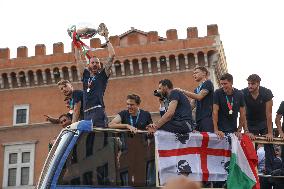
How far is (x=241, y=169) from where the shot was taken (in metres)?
6.12

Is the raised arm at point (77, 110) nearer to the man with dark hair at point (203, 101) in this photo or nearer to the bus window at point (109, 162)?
the bus window at point (109, 162)

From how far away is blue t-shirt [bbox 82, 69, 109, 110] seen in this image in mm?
7027

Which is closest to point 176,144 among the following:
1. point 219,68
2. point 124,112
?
point 124,112

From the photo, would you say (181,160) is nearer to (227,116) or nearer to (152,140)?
(152,140)

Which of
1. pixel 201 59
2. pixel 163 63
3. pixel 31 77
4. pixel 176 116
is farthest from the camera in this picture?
pixel 31 77

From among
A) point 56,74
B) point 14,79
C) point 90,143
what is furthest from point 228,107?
point 14,79

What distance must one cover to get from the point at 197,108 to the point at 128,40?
24.7 metres

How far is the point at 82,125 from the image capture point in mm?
6008

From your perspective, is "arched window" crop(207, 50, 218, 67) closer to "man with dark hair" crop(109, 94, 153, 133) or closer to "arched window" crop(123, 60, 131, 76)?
"arched window" crop(123, 60, 131, 76)

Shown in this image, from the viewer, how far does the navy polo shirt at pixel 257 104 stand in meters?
7.14

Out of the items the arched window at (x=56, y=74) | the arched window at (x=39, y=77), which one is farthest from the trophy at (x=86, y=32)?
the arched window at (x=39, y=77)

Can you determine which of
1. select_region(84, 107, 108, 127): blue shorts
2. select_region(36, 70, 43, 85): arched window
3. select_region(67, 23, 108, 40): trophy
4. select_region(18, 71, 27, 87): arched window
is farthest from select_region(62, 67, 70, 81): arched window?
select_region(84, 107, 108, 127): blue shorts

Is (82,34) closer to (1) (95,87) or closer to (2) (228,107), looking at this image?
(1) (95,87)

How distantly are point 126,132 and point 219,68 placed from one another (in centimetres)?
2556
